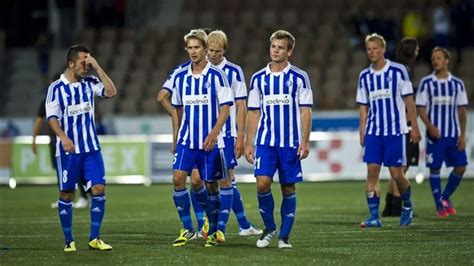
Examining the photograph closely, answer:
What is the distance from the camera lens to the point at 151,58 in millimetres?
28750

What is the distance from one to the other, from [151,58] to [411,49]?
14538 mm

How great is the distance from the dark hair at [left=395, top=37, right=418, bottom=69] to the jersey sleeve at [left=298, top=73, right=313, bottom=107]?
3578mm

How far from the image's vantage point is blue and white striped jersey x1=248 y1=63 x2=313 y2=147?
11.6 m

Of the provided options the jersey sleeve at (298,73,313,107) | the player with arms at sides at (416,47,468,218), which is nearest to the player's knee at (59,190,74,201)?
the jersey sleeve at (298,73,313,107)

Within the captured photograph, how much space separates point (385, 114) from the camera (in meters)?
13.6

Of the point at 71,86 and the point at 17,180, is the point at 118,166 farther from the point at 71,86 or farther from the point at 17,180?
the point at 71,86

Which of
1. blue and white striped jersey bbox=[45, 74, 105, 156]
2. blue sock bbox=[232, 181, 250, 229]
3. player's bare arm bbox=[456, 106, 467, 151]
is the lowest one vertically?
blue sock bbox=[232, 181, 250, 229]

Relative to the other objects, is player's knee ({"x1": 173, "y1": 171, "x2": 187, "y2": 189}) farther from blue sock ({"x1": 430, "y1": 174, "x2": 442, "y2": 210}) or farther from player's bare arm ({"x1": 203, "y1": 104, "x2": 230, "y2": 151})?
blue sock ({"x1": 430, "y1": 174, "x2": 442, "y2": 210})

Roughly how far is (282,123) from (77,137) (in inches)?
77.8

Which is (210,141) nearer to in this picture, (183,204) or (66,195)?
(183,204)

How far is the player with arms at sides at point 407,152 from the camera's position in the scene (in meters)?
14.9

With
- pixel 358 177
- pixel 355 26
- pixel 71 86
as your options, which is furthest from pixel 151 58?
pixel 71 86

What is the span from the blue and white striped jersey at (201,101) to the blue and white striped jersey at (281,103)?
1.20ft

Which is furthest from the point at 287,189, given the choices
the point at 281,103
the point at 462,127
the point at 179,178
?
the point at 462,127
